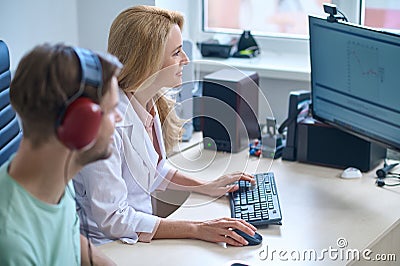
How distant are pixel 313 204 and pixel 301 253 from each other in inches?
12.7

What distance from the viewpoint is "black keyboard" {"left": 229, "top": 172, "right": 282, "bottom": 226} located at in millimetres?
1920

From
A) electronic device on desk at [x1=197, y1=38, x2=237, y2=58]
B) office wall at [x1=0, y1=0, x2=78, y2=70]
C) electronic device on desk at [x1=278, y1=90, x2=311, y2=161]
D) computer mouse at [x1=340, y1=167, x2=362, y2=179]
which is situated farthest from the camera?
electronic device on desk at [x1=197, y1=38, x2=237, y2=58]

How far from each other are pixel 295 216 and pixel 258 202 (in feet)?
0.37

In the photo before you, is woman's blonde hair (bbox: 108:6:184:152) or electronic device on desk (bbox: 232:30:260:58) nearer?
woman's blonde hair (bbox: 108:6:184:152)

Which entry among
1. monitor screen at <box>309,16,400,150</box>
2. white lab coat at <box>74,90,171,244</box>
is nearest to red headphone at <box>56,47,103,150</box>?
white lab coat at <box>74,90,171,244</box>

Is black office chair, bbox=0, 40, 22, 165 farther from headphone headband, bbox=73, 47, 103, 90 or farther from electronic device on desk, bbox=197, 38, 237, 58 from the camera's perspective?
electronic device on desk, bbox=197, 38, 237, 58

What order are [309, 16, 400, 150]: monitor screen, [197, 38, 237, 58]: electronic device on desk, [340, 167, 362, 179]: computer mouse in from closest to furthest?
[309, 16, 400, 150]: monitor screen → [340, 167, 362, 179]: computer mouse → [197, 38, 237, 58]: electronic device on desk

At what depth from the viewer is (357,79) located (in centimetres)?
221

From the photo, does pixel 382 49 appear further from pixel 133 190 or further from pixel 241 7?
pixel 241 7

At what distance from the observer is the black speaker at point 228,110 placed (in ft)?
8.01

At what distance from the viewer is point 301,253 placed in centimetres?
178

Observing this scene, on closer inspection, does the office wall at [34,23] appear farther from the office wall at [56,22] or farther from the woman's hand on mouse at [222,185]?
the woman's hand on mouse at [222,185]

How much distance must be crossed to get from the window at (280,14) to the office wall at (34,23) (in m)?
0.61

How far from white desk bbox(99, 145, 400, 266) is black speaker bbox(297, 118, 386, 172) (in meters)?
0.04
